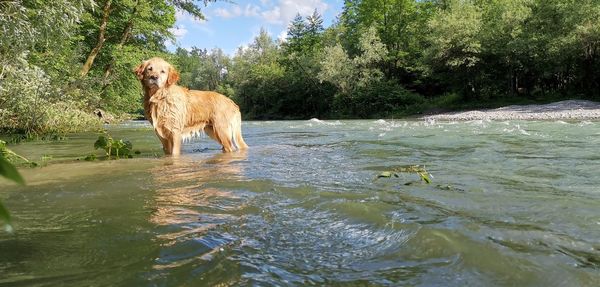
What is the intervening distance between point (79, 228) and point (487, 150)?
7063 mm

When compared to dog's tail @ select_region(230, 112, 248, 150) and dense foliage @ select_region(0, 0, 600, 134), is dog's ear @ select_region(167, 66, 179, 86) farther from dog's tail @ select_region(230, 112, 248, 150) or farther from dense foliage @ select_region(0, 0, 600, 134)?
dense foliage @ select_region(0, 0, 600, 134)

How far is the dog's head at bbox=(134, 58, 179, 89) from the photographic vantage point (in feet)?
25.9

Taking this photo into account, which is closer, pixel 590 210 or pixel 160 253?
pixel 160 253

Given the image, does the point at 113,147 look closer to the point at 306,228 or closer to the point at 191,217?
the point at 191,217

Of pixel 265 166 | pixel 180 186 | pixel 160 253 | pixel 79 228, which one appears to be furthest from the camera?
pixel 265 166

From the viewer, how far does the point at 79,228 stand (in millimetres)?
3008

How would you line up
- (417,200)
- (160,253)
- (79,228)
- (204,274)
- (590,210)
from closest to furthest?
1. (204,274)
2. (160,253)
3. (79,228)
4. (590,210)
5. (417,200)

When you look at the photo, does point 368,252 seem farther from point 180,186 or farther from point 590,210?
point 180,186

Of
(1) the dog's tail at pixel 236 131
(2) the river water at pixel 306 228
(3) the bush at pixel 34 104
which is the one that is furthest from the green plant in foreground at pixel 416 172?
(3) the bush at pixel 34 104

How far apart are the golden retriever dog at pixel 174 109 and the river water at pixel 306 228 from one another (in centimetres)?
248

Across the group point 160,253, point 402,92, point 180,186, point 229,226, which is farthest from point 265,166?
point 402,92

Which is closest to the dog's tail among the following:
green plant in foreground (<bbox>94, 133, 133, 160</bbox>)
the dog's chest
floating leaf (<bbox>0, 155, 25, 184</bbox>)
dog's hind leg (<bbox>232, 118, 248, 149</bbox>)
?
dog's hind leg (<bbox>232, 118, 248, 149</bbox>)

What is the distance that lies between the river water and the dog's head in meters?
2.69

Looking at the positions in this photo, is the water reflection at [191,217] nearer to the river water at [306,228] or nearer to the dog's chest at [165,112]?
the river water at [306,228]
